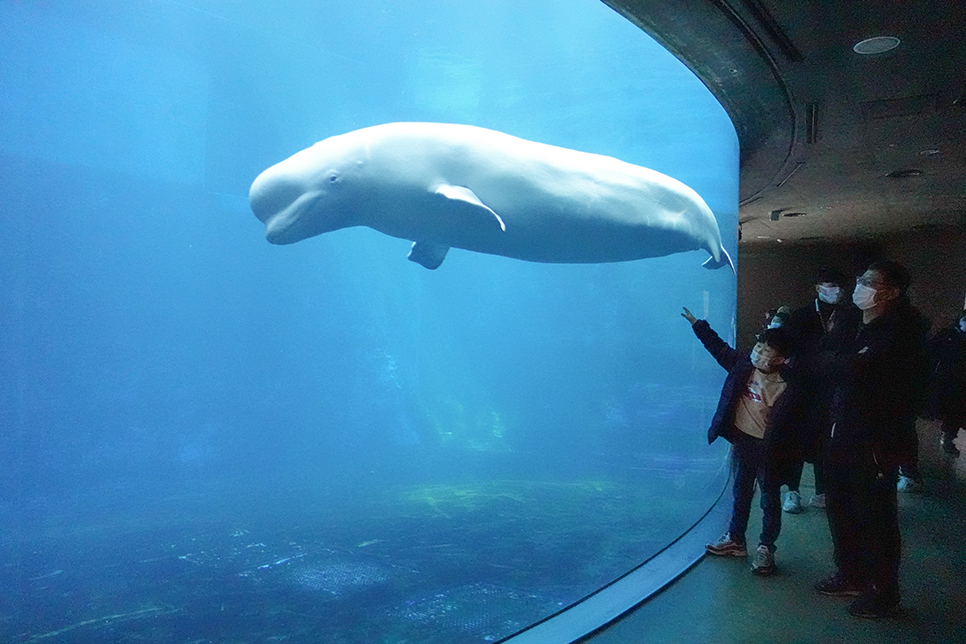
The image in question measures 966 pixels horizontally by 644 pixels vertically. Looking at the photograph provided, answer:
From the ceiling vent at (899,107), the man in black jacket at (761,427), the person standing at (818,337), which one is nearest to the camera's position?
the person standing at (818,337)

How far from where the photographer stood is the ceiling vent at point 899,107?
6.01m

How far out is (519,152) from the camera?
4734mm

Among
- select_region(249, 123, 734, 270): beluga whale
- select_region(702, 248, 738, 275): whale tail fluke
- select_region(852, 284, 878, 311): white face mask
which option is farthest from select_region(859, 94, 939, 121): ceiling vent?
select_region(852, 284, 878, 311): white face mask

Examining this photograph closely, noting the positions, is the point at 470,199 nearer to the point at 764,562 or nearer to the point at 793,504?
the point at 764,562

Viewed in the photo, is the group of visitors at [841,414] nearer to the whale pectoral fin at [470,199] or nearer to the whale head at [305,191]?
the whale pectoral fin at [470,199]

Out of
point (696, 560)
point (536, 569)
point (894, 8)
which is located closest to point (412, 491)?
point (536, 569)

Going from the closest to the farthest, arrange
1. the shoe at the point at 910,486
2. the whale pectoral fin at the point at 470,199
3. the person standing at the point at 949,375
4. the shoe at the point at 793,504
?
1. the whale pectoral fin at the point at 470,199
2. the shoe at the point at 793,504
3. the shoe at the point at 910,486
4. the person standing at the point at 949,375

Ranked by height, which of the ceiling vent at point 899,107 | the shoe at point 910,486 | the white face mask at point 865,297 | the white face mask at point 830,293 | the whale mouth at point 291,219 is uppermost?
the ceiling vent at point 899,107

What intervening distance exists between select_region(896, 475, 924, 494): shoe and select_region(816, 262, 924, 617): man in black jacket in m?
3.81

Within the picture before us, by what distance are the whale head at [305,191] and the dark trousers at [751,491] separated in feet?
11.0

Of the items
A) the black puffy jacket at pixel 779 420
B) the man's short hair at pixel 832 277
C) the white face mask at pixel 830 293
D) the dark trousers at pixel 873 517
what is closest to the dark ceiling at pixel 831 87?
the man's short hair at pixel 832 277

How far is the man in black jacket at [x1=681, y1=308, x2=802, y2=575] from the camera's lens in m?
3.96

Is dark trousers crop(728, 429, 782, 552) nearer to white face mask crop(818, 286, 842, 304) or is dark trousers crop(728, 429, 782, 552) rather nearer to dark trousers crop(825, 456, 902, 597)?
dark trousers crop(825, 456, 902, 597)

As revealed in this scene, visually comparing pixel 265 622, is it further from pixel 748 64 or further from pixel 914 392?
pixel 748 64
